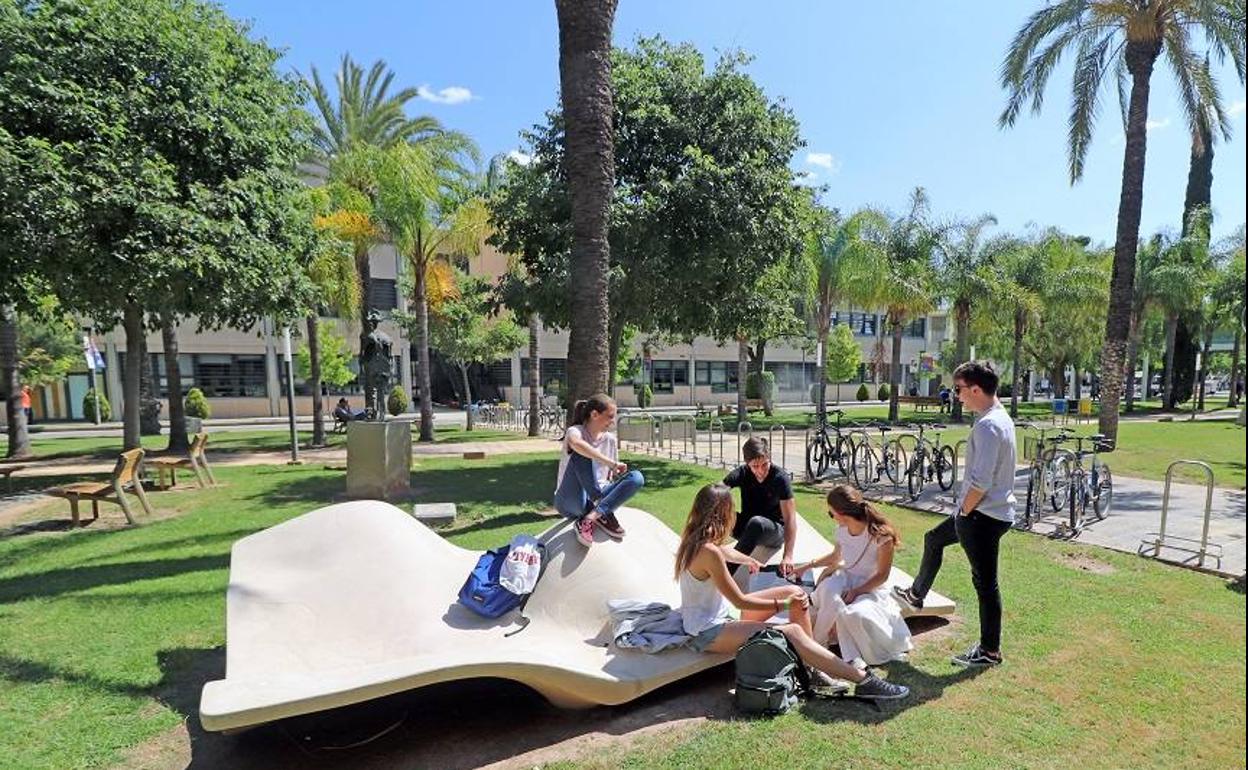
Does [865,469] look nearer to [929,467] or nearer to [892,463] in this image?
[892,463]

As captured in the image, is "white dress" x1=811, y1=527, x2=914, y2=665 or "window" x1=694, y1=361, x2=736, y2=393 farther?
"window" x1=694, y1=361, x2=736, y2=393

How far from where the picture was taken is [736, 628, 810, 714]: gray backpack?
3928mm

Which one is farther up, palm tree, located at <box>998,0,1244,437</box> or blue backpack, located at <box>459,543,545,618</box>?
palm tree, located at <box>998,0,1244,437</box>

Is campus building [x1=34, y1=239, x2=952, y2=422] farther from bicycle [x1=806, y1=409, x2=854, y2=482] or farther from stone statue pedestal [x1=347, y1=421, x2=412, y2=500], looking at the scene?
bicycle [x1=806, y1=409, x2=854, y2=482]

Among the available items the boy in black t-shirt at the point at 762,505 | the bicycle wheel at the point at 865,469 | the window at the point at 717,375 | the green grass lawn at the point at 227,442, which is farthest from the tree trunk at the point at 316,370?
the window at the point at 717,375

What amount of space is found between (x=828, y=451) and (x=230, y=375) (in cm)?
3050

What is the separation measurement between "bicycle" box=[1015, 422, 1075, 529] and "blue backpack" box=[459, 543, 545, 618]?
6853mm

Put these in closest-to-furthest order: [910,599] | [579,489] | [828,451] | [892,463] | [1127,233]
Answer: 1. [910,599]
2. [579,489]
3. [892,463]
4. [828,451]
5. [1127,233]

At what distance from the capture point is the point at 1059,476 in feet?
30.5

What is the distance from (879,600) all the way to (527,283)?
11233mm

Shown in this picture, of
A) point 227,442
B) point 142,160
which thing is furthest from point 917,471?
point 227,442

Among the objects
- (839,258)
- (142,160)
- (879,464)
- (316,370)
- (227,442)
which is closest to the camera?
(142,160)

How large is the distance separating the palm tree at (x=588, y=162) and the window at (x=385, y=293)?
1127 inches

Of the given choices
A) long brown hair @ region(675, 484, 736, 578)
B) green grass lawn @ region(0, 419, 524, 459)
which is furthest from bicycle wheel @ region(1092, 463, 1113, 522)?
green grass lawn @ region(0, 419, 524, 459)
